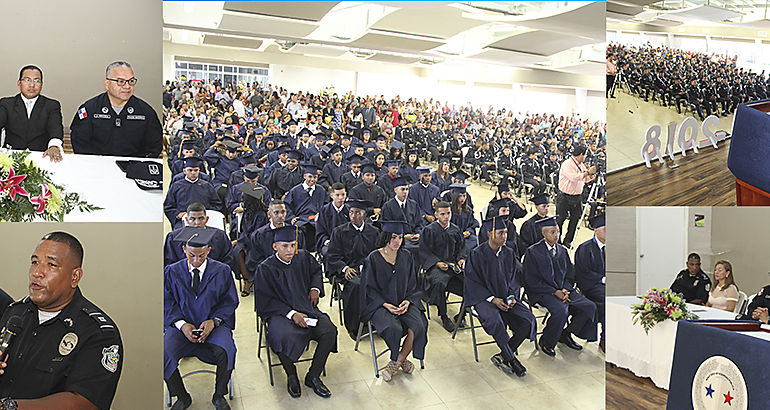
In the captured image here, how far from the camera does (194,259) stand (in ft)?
9.80

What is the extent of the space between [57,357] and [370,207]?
1758mm

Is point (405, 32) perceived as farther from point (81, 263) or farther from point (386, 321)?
point (81, 263)

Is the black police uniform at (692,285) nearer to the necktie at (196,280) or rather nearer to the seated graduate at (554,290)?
the seated graduate at (554,290)

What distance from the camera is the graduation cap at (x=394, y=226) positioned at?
11.3 ft

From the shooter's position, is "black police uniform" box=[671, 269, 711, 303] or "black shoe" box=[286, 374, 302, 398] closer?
"black shoe" box=[286, 374, 302, 398]

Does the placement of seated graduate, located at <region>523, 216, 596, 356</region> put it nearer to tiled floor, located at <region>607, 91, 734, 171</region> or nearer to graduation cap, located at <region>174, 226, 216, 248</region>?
tiled floor, located at <region>607, 91, 734, 171</region>

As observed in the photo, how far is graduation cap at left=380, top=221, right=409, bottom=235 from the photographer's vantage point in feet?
11.3

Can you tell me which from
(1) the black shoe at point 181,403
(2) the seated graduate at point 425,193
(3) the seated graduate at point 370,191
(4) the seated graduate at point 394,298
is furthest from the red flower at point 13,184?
(2) the seated graduate at point 425,193

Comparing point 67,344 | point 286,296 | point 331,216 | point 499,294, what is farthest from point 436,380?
point 67,344

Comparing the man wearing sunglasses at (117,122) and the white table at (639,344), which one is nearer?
the man wearing sunglasses at (117,122)

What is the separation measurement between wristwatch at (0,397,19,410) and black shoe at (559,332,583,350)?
10.2ft

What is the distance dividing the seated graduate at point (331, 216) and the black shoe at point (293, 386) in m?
0.71

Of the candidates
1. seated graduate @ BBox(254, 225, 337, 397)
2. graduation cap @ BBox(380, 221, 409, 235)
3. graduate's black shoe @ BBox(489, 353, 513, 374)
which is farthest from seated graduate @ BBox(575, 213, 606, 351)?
seated graduate @ BBox(254, 225, 337, 397)

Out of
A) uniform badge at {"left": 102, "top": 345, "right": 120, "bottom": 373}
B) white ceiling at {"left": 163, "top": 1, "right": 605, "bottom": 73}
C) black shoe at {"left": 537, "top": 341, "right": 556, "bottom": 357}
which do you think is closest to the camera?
uniform badge at {"left": 102, "top": 345, "right": 120, "bottom": 373}
